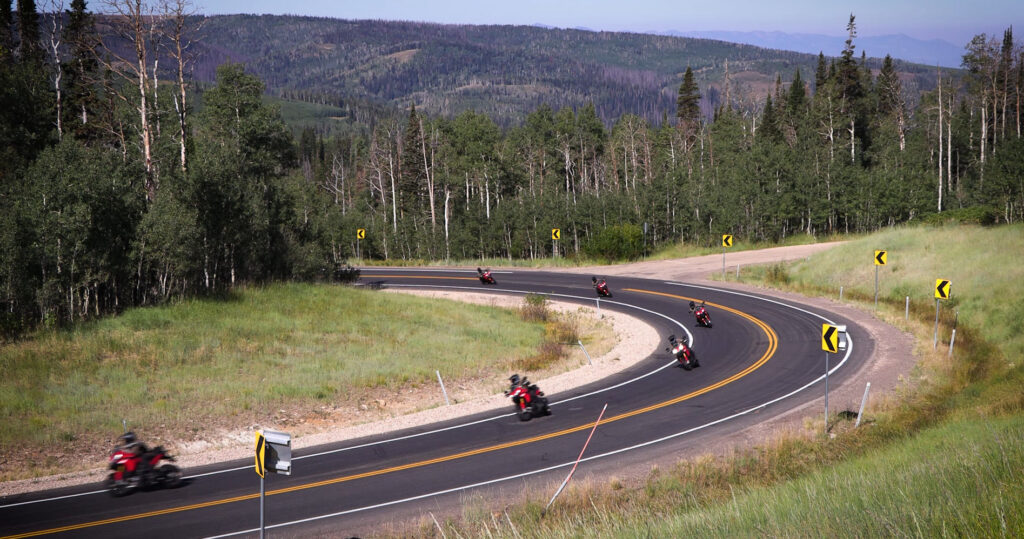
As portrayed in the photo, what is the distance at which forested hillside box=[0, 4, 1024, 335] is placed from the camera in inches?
1024

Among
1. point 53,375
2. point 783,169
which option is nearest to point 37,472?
point 53,375

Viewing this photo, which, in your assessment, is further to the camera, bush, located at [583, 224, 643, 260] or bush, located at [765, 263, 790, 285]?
bush, located at [583, 224, 643, 260]

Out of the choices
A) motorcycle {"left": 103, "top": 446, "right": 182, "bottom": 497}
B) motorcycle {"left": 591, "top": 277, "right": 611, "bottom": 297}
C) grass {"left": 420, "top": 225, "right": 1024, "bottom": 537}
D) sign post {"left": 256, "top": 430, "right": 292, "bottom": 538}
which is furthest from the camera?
motorcycle {"left": 591, "top": 277, "right": 611, "bottom": 297}

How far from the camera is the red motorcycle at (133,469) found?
14117 millimetres

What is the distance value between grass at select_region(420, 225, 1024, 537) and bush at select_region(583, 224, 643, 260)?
24.9m

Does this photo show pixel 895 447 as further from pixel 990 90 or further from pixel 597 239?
pixel 990 90

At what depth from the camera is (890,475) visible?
9109 millimetres

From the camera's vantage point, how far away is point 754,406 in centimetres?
2023

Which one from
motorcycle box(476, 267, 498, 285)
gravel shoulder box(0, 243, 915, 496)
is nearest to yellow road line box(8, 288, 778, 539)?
gravel shoulder box(0, 243, 915, 496)

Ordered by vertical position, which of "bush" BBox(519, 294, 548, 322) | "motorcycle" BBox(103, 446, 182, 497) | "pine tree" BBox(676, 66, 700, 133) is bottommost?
"bush" BBox(519, 294, 548, 322)

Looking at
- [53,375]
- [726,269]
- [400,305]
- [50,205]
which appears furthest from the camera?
[726,269]

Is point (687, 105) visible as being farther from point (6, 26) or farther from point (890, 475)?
point (890, 475)

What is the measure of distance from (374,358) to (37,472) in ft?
39.7

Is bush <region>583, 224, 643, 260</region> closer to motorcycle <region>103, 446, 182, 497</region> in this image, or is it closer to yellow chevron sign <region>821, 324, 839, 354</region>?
yellow chevron sign <region>821, 324, 839, 354</region>
